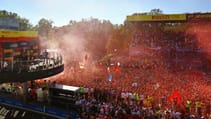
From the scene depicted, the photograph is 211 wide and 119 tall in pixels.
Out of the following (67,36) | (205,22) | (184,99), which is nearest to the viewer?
(184,99)

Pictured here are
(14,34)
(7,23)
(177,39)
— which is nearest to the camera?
(14,34)

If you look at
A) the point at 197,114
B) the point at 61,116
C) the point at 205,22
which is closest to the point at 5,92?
the point at 61,116

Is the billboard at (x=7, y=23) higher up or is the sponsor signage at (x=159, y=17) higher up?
the sponsor signage at (x=159, y=17)

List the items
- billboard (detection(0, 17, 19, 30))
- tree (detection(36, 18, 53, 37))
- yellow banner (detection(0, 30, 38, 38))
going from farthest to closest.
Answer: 1. tree (detection(36, 18, 53, 37))
2. billboard (detection(0, 17, 19, 30))
3. yellow banner (detection(0, 30, 38, 38))

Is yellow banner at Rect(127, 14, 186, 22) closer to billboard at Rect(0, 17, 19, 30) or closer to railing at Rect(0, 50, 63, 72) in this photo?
billboard at Rect(0, 17, 19, 30)

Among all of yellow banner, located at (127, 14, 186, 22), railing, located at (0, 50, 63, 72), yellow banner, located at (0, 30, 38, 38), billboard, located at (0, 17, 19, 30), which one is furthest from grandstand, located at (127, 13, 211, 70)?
railing, located at (0, 50, 63, 72)

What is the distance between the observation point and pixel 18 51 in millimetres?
24188

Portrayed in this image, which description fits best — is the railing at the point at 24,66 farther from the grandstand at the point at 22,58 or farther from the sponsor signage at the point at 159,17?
the sponsor signage at the point at 159,17

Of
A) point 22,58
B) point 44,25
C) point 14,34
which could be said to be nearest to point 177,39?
point 14,34

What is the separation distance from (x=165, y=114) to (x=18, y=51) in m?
16.3

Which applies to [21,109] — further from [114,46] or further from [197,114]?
[114,46]

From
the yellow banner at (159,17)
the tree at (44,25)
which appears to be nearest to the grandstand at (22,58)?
the yellow banner at (159,17)

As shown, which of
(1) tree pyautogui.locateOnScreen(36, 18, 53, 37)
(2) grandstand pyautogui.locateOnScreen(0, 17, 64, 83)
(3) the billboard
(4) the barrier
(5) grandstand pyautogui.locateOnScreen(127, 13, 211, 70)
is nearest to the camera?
(4) the barrier

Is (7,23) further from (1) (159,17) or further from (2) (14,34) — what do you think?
(1) (159,17)
